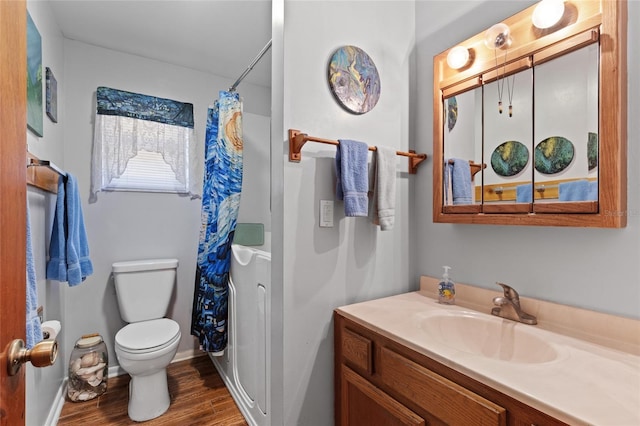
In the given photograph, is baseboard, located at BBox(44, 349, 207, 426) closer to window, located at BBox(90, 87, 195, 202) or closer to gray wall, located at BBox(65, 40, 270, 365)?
gray wall, located at BBox(65, 40, 270, 365)

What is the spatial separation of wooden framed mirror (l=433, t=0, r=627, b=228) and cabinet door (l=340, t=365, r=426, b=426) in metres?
0.78

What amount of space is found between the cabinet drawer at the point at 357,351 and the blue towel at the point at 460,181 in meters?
0.74

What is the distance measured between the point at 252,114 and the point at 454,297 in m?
2.40

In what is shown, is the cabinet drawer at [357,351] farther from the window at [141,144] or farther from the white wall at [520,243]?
the window at [141,144]

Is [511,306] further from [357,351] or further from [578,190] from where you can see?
[357,351]

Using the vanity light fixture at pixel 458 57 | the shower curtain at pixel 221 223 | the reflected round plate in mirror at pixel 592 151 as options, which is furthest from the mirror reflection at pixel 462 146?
the shower curtain at pixel 221 223

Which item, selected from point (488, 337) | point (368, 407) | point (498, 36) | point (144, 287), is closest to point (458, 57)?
point (498, 36)

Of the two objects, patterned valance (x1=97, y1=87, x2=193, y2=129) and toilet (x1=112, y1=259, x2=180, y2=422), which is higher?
patterned valance (x1=97, y1=87, x2=193, y2=129)

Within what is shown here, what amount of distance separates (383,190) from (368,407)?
0.87m

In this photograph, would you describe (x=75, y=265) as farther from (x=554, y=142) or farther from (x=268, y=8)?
(x=554, y=142)

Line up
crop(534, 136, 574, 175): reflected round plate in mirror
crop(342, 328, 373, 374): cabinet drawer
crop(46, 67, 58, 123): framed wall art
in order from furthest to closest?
crop(46, 67, 58, 123): framed wall art
crop(342, 328, 373, 374): cabinet drawer
crop(534, 136, 574, 175): reflected round plate in mirror

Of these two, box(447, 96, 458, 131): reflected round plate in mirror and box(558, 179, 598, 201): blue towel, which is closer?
box(558, 179, 598, 201): blue towel

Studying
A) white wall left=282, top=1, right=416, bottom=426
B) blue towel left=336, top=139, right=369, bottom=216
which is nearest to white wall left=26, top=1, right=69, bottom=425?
white wall left=282, top=1, right=416, bottom=426

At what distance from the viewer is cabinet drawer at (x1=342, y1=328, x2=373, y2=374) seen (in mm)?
1138
